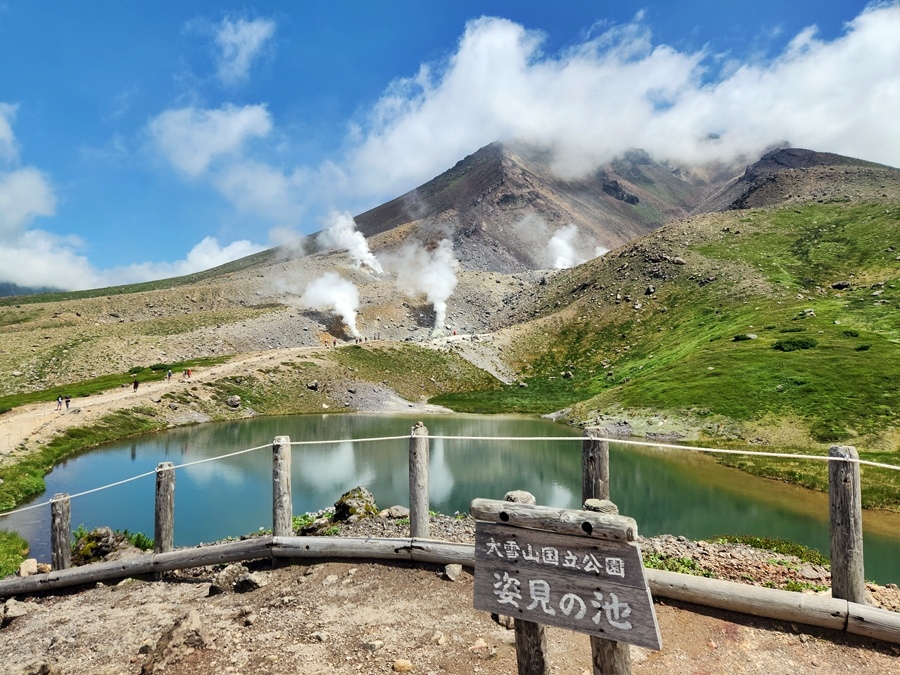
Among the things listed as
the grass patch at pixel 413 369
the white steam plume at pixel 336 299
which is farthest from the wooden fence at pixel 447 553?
the white steam plume at pixel 336 299

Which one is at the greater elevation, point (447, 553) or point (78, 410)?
point (447, 553)

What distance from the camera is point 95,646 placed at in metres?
9.92

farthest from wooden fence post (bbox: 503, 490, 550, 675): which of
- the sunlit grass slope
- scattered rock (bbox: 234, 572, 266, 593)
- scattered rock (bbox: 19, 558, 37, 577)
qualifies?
the sunlit grass slope

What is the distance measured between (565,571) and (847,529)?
6733 millimetres

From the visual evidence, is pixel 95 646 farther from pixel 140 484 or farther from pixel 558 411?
pixel 558 411

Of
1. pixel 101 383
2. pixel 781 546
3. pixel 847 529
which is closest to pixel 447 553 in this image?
pixel 847 529

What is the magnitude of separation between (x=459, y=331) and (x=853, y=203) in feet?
324

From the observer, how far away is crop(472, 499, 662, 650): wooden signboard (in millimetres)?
4844

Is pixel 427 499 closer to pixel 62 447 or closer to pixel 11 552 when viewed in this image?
pixel 11 552

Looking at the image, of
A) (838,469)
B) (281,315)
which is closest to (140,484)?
(838,469)

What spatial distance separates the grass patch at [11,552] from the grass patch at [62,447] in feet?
22.6

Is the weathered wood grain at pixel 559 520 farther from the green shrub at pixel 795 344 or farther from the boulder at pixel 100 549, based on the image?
the green shrub at pixel 795 344

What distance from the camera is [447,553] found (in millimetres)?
11422

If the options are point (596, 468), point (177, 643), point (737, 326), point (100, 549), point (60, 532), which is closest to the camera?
point (177, 643)
